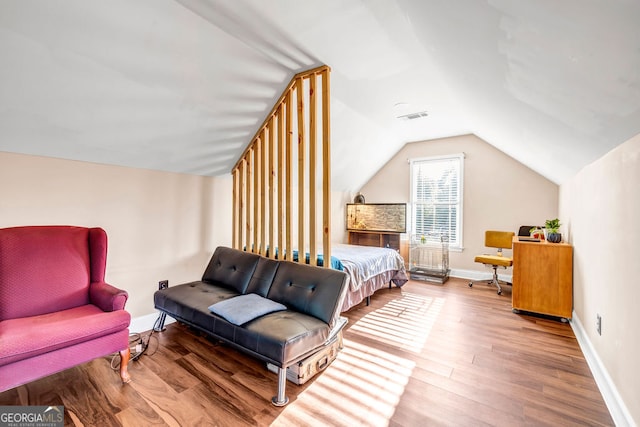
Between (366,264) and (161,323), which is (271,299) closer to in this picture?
(161,323)

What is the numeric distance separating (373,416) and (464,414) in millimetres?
576

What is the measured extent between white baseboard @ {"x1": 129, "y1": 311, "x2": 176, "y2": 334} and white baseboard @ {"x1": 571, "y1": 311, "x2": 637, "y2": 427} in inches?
149

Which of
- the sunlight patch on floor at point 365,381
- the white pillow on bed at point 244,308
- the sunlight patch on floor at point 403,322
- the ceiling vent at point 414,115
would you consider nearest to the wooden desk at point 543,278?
the sunlight patch on floor at point 403,322

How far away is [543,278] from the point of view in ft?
10.8

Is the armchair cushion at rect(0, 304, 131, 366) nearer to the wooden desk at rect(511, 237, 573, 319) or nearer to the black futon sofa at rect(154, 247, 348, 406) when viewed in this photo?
the black futon sofa at rect(154, 247, 348, 406)

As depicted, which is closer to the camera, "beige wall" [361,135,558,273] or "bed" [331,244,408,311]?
"bed" [331,244,408,311]

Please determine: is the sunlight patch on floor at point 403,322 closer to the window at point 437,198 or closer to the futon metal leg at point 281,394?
the futon metal leg at point 281,394

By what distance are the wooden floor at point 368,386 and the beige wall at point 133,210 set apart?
75 cm

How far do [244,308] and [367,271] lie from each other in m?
1.79

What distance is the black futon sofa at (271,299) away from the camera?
1.88 metres

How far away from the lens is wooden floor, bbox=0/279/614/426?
1705mm

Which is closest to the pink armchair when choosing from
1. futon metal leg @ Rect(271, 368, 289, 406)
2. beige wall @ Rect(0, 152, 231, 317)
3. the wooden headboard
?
beige wall @ Rect(0, 152, 231, 317)

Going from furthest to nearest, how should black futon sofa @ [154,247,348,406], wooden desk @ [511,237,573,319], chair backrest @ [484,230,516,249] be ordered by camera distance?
chair backrest @ [484,230,516,249] < wooden desk @ [511,237,573,319] < black futon sofa @ [154,247,348,406]

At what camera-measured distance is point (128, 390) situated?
193 cm
